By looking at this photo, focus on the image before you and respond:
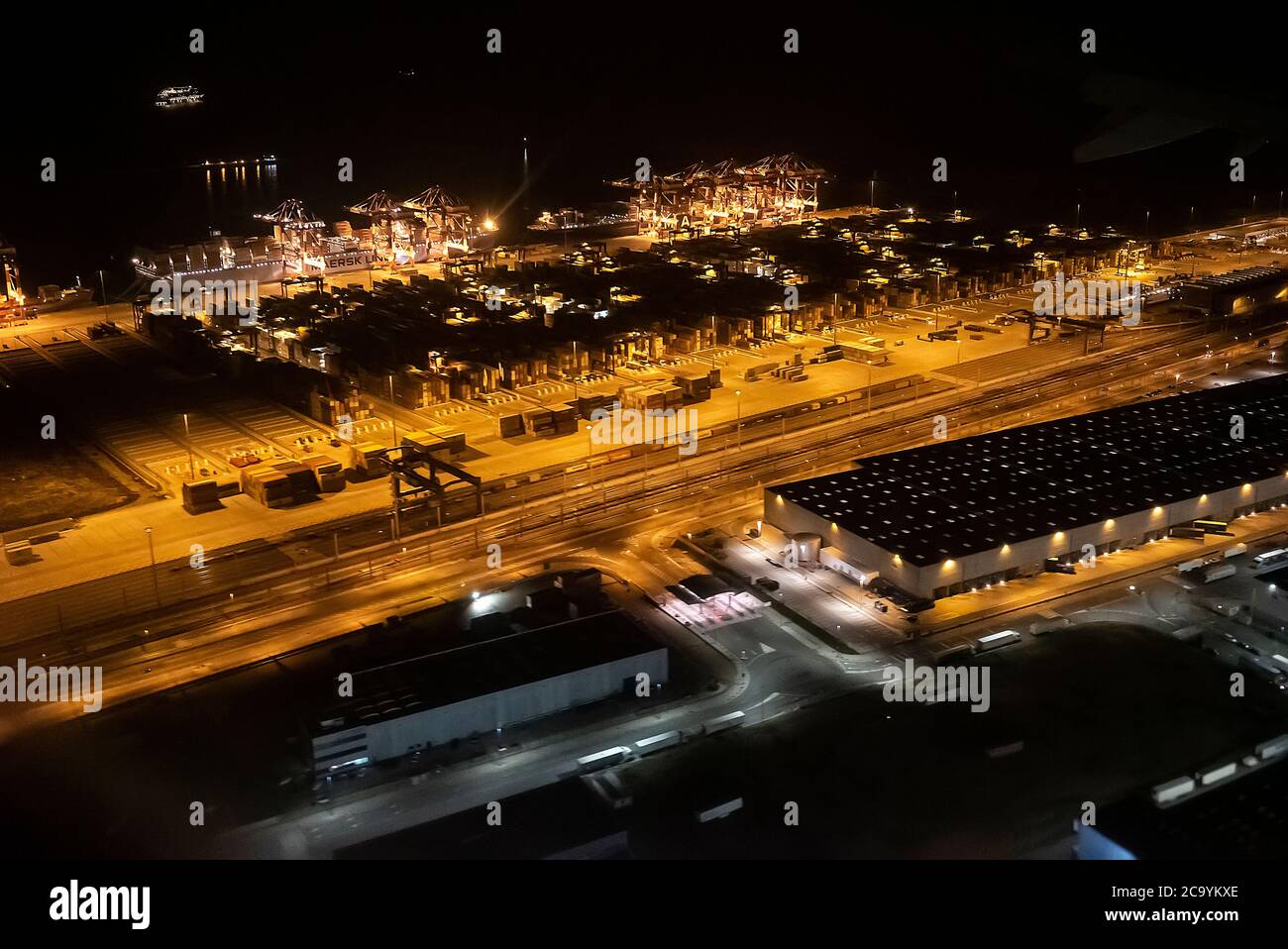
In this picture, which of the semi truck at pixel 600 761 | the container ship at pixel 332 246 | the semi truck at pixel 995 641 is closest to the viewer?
the semi truck at pixel 600 761

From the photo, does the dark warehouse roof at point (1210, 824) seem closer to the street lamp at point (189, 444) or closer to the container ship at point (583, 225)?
the street lamp at point (189, 444)

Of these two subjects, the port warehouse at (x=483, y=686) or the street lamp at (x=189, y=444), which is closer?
the port warehouse at (x=483, y=686)

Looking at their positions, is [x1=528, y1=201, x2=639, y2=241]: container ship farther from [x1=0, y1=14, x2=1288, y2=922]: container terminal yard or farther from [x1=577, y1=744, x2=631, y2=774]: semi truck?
[x1=577, y1=744, x2=631, y2=774]: semi truck

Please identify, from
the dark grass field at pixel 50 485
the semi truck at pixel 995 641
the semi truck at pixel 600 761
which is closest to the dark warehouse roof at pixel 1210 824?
the semi truck at pixel 995 641

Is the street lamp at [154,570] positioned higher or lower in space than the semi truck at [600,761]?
higher

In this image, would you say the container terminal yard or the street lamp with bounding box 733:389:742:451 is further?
the street lamp with bounding box 733:389:742:451

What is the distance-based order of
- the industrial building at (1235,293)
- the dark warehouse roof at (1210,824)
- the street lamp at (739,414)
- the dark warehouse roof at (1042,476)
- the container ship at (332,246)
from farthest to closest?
the container ship at (332,246), the industrial building at (1235,293), the street lamp at (739,414), the dark warehouse roof at (1042,476), the dark warehouse roof at (1210,824)

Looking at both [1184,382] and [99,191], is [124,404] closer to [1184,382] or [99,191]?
[1184,382]

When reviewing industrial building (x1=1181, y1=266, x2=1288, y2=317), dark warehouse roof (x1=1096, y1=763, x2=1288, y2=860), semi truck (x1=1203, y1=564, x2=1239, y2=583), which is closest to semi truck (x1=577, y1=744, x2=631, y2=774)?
dark warehouse roof (x1=1096, y1=763, x2=1288, y2=860)
